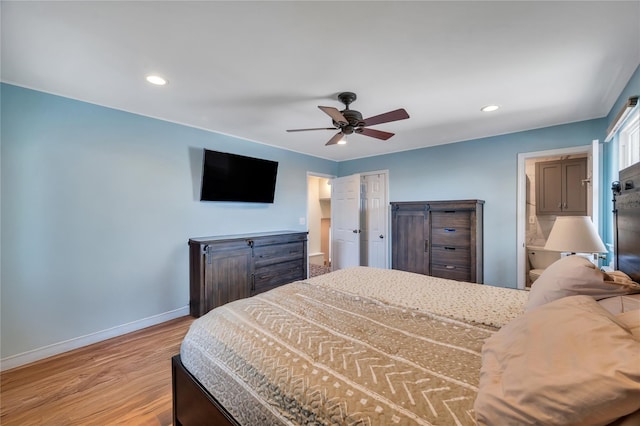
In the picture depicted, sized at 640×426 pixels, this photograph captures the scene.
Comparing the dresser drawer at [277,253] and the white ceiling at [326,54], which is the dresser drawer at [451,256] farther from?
the dresser drawer at [277,253]

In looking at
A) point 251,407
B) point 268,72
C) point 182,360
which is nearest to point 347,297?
point 251,407

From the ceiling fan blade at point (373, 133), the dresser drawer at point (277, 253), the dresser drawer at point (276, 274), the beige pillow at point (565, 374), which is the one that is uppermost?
the ceiling fan blade at point (373, 133)

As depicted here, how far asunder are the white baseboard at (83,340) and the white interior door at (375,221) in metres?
3.19

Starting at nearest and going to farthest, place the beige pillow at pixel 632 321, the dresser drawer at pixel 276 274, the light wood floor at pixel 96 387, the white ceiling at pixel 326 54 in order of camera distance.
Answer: the beige pillow at pixel 632 321 → the white ceiling at pixel 326 54 → the light wood floor at pixel 96 387 → the dresser drawer at pixel 276 274

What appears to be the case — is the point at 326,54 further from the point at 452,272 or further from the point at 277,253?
the point at 452,272

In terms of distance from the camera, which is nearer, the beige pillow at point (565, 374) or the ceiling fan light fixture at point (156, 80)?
the beige pillow at point (565, 374)

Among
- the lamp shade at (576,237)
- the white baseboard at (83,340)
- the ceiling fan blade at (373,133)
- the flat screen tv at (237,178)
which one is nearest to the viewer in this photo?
the lamp shade at (576,237)

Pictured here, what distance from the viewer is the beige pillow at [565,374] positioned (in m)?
0.56

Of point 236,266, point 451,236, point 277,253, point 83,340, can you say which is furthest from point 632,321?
point 83,340

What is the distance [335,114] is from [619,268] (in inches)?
84.1

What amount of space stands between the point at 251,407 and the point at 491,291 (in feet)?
5.92

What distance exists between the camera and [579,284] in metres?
1.16

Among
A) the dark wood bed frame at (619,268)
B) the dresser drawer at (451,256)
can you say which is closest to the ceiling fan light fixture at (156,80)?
the dark wood bed frame at (619,268)

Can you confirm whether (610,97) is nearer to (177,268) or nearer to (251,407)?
(251,407)
